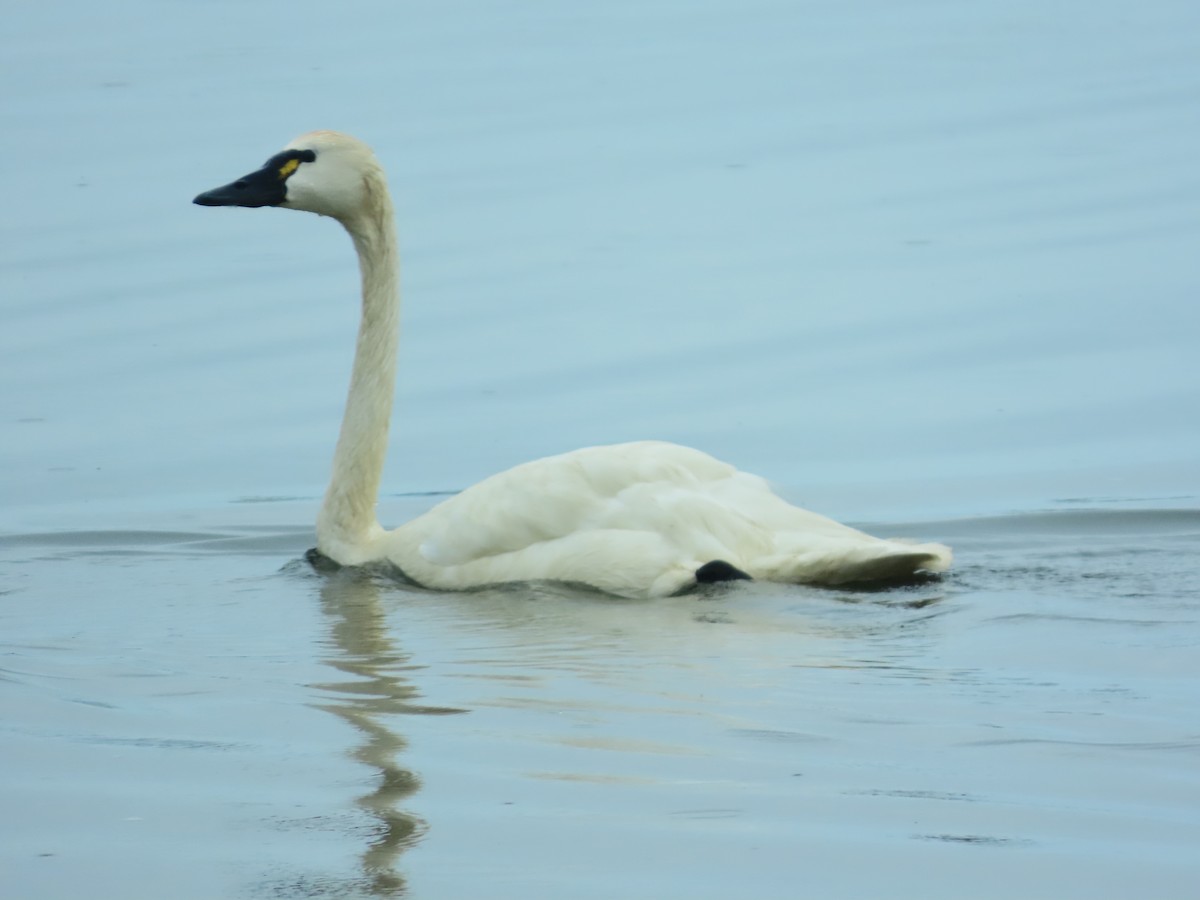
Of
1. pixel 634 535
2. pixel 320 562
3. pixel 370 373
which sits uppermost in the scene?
pixel 370 373

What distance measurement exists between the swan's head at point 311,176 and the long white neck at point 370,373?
72 mm

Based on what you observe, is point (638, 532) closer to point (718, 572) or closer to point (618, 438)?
point (718, 572)

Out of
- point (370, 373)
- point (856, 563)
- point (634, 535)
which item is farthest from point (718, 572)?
point (370, 373)

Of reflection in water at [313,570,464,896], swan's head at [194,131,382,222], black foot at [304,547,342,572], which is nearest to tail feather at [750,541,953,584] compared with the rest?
reflection in water at [313,570,464,896]

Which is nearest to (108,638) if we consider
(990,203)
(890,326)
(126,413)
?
(126,413)

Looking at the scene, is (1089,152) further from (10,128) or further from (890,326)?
(10,128)

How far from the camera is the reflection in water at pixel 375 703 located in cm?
580

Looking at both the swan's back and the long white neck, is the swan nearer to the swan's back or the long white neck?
the swan's back

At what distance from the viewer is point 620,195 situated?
708 inches

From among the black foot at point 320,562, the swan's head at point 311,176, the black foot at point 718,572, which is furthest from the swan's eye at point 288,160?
the black foot at point 718,572

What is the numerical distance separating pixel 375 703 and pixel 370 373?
3.33m

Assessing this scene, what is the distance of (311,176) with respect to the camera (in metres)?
10.4

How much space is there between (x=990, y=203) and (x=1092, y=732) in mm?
10518

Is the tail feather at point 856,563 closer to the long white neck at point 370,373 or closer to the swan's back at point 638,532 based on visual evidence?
the swan's back at point 638,532
